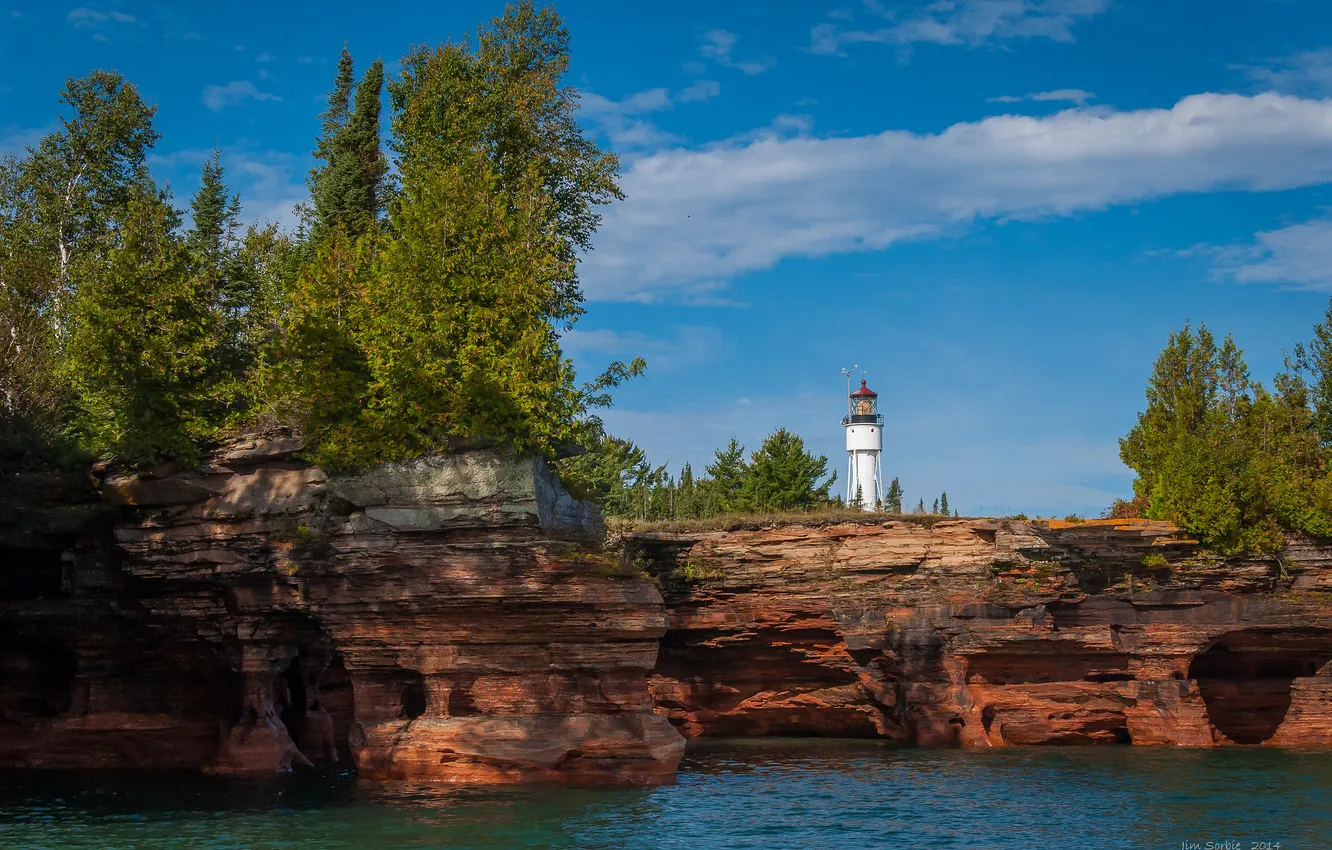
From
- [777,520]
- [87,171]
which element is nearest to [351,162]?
[87,171]

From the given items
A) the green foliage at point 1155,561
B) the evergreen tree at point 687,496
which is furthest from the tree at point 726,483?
the green foliage at point 1155,561

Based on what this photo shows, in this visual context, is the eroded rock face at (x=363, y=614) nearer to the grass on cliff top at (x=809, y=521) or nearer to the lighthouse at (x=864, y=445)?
the grass on cliff top at (x=809, y=521)

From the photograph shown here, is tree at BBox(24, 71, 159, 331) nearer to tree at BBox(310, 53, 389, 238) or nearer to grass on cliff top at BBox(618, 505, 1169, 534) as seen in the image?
tree at BBox(310, 53, 389, 238)

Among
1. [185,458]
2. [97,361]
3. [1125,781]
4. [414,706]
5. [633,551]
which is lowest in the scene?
[1125,781]

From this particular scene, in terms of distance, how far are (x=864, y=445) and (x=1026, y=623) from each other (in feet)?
101

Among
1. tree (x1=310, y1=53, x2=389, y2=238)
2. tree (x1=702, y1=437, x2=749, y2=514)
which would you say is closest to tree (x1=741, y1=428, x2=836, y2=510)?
tree (x1=702, y1=437, x2=749, y2=514)

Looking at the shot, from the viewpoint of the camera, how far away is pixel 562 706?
2967 cm

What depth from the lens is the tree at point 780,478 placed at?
6200 centimetres

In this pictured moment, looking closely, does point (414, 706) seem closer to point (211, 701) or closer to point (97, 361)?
point (211, 701)

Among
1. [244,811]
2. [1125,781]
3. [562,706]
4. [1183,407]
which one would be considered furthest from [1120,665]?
[244,811]

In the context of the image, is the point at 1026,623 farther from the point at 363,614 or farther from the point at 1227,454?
the point at 363,614

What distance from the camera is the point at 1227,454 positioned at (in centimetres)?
4256

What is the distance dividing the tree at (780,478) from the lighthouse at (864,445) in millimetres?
6439

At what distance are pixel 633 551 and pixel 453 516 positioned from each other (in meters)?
14.5
